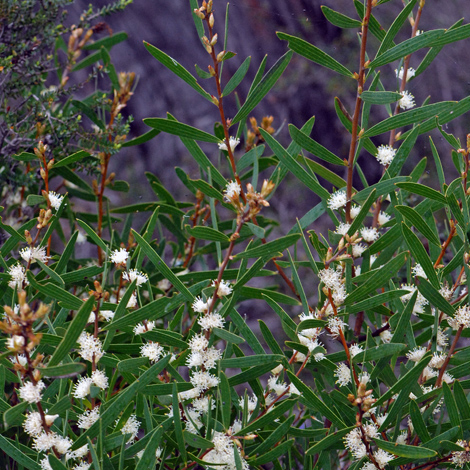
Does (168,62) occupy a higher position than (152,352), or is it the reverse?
(168,62)

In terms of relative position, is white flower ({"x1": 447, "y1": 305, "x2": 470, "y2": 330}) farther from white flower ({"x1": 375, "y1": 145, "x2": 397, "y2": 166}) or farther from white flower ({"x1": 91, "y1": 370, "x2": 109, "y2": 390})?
white flower ({"x1": 91, "y1": 370, "x2": 109, "y2": 390})

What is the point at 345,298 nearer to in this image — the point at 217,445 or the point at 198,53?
the point at 217,445

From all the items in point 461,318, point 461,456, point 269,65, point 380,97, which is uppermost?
point 269,65

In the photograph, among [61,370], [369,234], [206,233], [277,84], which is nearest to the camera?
[61,370]

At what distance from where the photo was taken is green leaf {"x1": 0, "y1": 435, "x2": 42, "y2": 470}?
1.61 ft

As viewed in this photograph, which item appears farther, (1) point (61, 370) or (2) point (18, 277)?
(2) point (18, 277)

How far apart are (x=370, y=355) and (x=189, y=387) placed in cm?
18

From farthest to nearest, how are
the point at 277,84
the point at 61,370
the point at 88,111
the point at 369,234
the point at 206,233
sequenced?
1. the point at 277,84
2. the point at 88,111
3. the point at 369,234
4. the point at 206,233
5. the point at 61,370

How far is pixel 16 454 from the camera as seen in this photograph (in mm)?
498

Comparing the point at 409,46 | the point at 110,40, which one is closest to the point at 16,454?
the point at 409,46

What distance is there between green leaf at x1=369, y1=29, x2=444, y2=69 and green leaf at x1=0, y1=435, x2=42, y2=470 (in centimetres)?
51

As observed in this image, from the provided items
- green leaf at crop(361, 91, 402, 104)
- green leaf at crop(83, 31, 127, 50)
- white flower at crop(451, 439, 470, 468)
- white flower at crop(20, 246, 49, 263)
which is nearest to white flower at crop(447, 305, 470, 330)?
white flower at crop(451, 439, 470, 468)

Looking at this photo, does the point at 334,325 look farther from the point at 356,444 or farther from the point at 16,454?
the point at 16,454

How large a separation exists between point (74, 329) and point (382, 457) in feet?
Answer: 1.05
